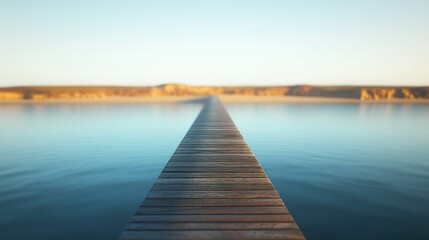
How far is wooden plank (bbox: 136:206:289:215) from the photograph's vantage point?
4057 millimetres

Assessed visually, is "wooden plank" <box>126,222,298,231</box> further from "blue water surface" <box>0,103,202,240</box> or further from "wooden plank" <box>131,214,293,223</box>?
"blue water surface" <box>0,103,202,240</box>

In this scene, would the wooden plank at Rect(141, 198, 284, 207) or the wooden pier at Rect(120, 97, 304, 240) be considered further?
the wooden plank at Rect(141, 198, 284, 207)

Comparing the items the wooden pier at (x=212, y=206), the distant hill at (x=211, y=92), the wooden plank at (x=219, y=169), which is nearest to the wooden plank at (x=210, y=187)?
the wooden pier at (x=212, y=206)

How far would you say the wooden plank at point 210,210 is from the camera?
4.06m

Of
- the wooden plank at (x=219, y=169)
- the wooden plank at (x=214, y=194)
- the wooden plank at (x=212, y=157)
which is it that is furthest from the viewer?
the wooden plank at (x=212, y=157)

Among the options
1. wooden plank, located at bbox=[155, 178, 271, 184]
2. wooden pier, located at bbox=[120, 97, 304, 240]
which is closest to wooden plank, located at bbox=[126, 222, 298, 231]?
wooden pier, located at bbox=[120, 97, 304, 240]

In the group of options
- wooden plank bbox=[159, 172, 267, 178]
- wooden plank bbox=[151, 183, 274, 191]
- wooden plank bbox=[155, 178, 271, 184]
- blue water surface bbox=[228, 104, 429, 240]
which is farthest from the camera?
blue water surface bbox=[228, 104, 429, 240]

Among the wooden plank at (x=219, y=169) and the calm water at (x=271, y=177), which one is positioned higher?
the wooden plank at (x=219, y=169)

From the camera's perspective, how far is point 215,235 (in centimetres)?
346

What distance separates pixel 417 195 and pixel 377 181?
4.43ft

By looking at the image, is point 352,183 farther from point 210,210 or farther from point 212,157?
point 210,210

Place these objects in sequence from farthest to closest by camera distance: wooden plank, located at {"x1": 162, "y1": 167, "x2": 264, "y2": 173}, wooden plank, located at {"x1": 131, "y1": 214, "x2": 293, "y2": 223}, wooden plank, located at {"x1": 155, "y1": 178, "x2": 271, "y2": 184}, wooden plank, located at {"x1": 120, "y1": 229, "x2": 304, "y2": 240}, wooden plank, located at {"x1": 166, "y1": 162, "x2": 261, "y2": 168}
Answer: wooden plank, located at {"x1": 166, "y1": 162, "x2": 261, "y2": 168}, wooden plank, located at {"x1": 162, "y1": 167, "x2": 264, "y2": 173}, wooden plank, located at {"x1": 155, "y1": 178, "x2": 271, "y2": 184}, wooden plank, located at {"x1": 131, "y1": 214, "x2": 293, "y2": 223}, wooden plank, located at {"x1": 120, "y1": 229, "x2": 304, "y2": 240}

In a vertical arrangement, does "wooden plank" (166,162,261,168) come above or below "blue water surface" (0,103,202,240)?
above

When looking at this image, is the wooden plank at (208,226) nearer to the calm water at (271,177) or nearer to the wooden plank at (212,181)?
the wooden plank at (212,181)
